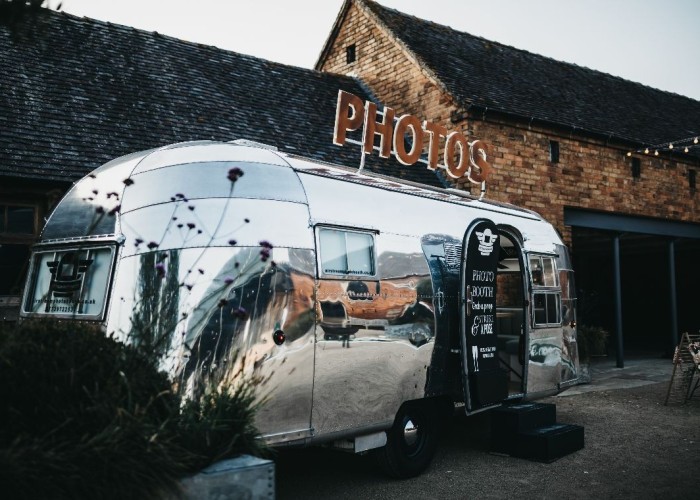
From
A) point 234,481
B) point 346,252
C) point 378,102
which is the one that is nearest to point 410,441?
point 346,252

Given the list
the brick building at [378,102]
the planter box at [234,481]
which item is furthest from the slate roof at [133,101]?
the planter box at [234,481]

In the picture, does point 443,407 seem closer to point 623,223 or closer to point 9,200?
point 9,200

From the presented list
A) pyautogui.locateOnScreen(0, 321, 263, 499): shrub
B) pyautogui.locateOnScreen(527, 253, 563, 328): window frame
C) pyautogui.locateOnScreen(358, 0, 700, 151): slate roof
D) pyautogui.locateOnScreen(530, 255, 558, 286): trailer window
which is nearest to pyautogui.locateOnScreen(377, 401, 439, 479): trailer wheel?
pyautogui.locateOnScreen(527, 253, 563, 328): window frame

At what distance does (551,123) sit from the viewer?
14.8m

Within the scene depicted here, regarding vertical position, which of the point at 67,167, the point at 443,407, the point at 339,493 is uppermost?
the point at 67,167

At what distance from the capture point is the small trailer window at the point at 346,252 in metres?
5.33

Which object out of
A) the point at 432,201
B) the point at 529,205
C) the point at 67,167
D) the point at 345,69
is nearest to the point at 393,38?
the point at 345,69

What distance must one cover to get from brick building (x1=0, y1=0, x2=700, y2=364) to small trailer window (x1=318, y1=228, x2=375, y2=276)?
5728 millimetres

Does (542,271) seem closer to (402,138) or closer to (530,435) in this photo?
(530,435)

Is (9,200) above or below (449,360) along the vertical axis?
above

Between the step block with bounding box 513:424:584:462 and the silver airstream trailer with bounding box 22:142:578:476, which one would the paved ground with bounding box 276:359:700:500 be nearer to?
the step block with bounding box 513:424:584:462

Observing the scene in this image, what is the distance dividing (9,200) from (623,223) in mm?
13705

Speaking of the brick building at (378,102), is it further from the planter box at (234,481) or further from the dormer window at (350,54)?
the planter box at (234,481)

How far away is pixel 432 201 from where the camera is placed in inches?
270
